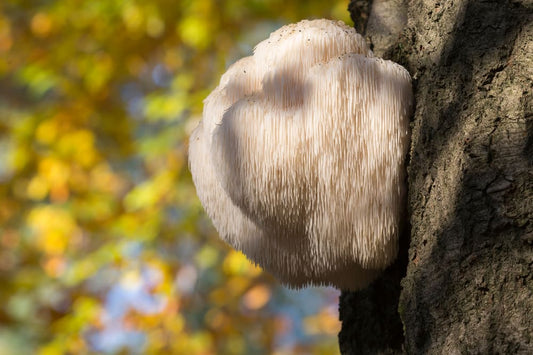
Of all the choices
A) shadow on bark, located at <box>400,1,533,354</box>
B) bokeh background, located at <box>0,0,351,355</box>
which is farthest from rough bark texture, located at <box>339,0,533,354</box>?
bokeh background, located at <box>0,0,351,355</box>

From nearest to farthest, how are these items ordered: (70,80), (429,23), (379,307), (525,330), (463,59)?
(525,330)
(463,59)
(429,23)
(379,307)
(70,80)

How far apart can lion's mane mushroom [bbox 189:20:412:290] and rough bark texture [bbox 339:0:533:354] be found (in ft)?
0.22

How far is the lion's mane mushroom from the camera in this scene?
3.56ft

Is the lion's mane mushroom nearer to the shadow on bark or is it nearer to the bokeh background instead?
the shadow on bark

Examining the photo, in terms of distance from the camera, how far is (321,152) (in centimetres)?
108

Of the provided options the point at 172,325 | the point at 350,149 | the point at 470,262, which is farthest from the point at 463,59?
the point at 172,325

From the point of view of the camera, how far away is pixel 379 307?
1.42 meters

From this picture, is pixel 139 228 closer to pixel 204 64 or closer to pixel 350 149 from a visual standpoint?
pixel 204 64

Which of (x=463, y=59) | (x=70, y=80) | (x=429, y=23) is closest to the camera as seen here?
(x=463, y=59)

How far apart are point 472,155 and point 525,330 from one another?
0.35 m

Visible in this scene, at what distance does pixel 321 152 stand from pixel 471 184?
31cm

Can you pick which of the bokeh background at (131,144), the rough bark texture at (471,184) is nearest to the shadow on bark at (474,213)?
the rough bark texture at (471,184)

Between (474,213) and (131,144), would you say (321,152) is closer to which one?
(474,213)

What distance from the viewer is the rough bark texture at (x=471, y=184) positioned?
954 millimetres
